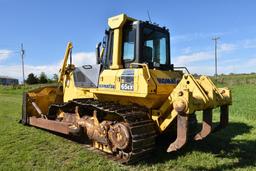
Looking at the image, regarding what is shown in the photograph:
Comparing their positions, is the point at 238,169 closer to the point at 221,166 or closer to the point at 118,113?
the point at 221,166

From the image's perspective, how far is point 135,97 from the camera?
7105mm

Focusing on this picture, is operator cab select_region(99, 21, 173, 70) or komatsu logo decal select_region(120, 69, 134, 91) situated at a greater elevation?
operator cab select_region(99, 21, 173, 70)

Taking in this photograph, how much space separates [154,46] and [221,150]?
9.76 feet

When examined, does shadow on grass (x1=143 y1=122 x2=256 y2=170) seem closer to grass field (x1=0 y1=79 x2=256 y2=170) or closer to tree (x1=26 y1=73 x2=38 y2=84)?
grass field (x1=0 y1=79 x2=256 y2=170)

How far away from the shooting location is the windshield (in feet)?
24.5

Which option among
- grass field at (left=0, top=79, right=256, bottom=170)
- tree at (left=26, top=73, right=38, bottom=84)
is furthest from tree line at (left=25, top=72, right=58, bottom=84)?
grass field at (left=0, top=79, right=256, bottom=170)

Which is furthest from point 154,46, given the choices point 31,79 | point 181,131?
point 31,79

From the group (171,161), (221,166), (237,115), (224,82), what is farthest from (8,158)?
(224,82)

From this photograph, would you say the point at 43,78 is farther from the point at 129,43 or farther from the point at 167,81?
the point at 167,81

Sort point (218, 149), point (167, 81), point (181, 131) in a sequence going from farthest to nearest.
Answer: point (218, 149), point (167, 81), point (181, 131)

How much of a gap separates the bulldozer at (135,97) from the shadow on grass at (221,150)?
0.48 meters

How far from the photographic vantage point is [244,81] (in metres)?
47.3

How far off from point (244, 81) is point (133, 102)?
4348 cm

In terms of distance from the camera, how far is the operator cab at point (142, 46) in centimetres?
726
